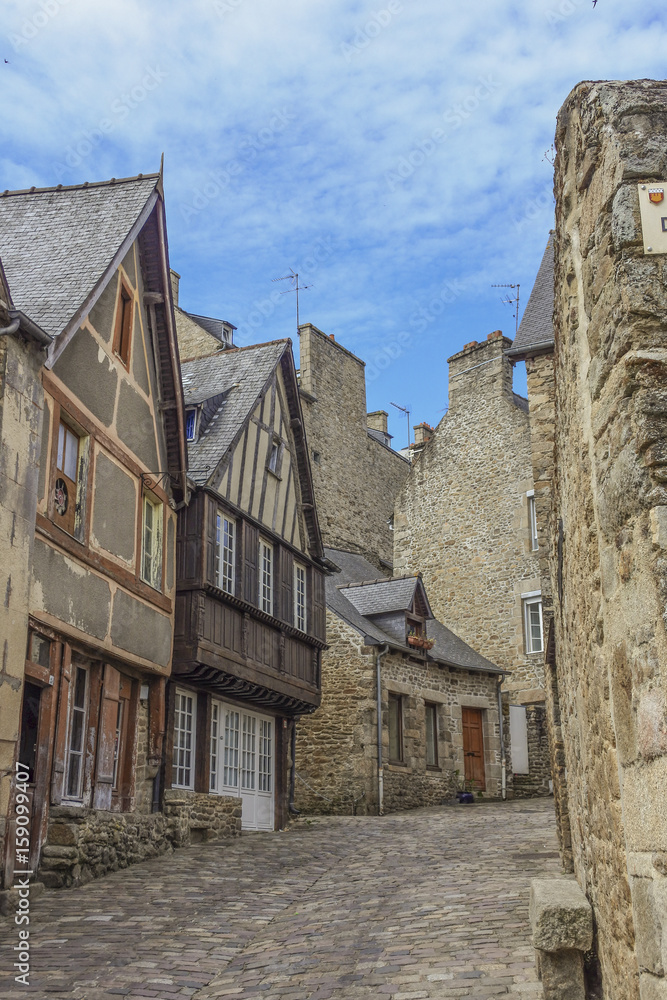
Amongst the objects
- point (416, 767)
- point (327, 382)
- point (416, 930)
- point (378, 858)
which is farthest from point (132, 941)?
point (327, 382)

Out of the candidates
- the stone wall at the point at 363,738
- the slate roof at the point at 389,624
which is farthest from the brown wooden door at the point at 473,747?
the slate roof at the point at 389,624

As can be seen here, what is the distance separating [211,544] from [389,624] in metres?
6.28

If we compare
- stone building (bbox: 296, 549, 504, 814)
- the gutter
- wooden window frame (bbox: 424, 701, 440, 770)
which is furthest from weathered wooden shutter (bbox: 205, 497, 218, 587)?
wooden window frame (bbox: 424, 701, 440, 770)

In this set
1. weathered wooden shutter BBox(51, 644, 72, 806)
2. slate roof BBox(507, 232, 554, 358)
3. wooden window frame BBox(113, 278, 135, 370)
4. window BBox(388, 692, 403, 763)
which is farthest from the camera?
window BBox(388, 692, 403, 763)

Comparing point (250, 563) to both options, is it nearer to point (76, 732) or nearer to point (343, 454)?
point (76, 732)

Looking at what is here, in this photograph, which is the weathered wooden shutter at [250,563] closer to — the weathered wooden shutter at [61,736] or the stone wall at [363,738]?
the weathered wooden shutter at [61,736]

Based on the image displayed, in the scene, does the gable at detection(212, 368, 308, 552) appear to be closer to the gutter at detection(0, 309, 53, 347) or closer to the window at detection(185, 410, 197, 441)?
the window at detection(185, 410, 197, 441)

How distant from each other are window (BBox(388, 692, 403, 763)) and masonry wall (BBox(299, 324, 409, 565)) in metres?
6.83

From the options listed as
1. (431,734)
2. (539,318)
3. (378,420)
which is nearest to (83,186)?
(539,318)

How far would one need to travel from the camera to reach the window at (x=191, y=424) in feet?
41.8

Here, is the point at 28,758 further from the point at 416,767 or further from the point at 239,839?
the point at 416,767

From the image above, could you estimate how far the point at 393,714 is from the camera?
16359mm

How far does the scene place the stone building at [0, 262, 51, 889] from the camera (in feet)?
24.6

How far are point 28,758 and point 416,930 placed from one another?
151 inches
